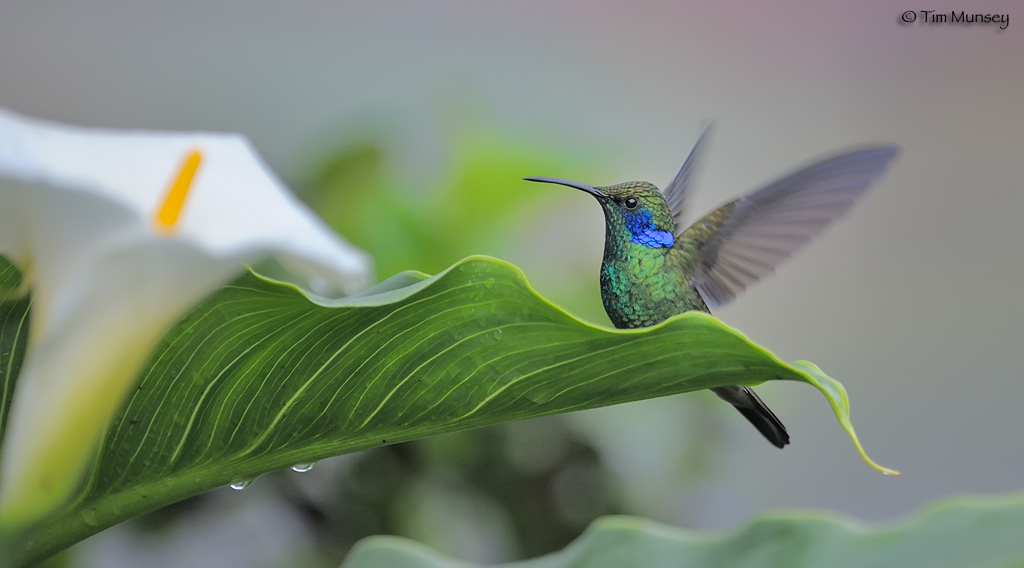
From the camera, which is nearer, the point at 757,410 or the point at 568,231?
the point at 757,410

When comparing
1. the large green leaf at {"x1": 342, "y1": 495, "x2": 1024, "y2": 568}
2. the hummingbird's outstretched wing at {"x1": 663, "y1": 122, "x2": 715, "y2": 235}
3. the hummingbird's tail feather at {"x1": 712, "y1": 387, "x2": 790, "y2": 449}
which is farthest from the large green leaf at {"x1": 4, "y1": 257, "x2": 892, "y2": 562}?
the hummingbird's outstretched wing at {"x1": 663, "y1": 122, "x2": 715, "y2": 235}

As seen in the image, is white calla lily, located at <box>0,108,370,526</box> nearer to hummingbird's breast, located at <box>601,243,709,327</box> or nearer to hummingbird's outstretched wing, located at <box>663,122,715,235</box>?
hummingbird's breast, located at <box>601,243,709,327</box>

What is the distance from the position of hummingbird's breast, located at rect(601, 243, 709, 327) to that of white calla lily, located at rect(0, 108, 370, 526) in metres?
0.29

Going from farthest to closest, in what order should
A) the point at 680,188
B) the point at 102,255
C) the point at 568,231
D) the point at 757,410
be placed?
the point at 568,231 → the point at 680,188 → the point at 757,410 → the point at 102,255

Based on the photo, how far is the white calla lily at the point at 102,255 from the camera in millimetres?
180

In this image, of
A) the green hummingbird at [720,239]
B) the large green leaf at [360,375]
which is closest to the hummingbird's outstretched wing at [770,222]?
the green hummingbird at [720,239]

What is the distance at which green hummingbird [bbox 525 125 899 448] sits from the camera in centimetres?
46

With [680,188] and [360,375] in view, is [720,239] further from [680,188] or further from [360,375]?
[360,375]

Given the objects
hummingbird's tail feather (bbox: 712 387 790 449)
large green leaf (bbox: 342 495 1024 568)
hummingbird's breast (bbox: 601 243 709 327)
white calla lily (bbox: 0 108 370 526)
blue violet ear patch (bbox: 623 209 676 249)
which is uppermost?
white calla lily (bbox: 0 108 370 526)

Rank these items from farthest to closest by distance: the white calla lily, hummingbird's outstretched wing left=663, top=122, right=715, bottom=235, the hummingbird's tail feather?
1. hummingbird's outstretched wing left=663, top=122, right=715, bottom=235
2. the hummingbird's tail feather
3. the white calla lily

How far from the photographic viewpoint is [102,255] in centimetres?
18

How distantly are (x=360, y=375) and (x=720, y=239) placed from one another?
331mm

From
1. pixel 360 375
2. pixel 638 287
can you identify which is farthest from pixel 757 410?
pixel 360 375

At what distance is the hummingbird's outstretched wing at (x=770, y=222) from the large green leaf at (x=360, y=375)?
23 cm
